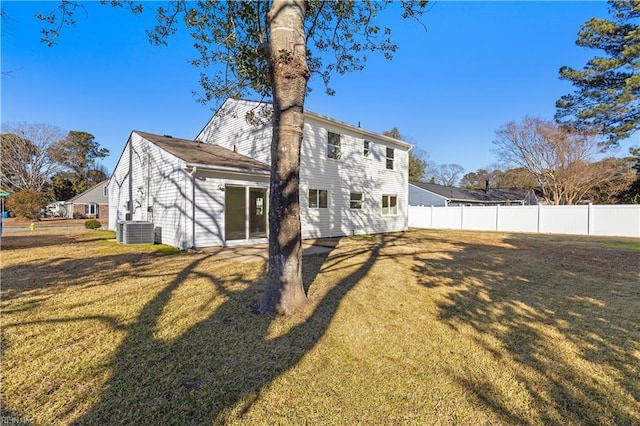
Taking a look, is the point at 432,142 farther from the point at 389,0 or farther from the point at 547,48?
the point at 389,0

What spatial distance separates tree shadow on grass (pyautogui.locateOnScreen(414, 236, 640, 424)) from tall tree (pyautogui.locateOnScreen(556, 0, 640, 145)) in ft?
47.5

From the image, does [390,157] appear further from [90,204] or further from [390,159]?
[90,204]

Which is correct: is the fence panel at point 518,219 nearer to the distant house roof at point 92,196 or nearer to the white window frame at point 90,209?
the distant house roof at point 92,196

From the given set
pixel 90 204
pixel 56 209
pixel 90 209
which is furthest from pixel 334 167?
pixel 56 209

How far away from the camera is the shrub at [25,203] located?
78.4ft

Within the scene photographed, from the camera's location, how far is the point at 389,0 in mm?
6309

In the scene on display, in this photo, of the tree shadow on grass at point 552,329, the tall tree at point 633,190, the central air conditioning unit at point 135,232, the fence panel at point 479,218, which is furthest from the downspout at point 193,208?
the tall tree at point 633,190

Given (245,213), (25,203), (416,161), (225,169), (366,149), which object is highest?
(416,161)

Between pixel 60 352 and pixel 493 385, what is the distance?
410cm

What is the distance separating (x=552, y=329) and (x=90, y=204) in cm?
4382

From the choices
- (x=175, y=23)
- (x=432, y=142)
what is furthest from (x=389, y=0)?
(x=432, y=142)

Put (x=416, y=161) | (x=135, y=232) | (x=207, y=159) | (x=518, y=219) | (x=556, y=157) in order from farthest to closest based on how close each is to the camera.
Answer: (x=416, y=161) < (x=556, y=157) < (x=518, y=219) < (x=135, y=232) < (x=207, y=159)

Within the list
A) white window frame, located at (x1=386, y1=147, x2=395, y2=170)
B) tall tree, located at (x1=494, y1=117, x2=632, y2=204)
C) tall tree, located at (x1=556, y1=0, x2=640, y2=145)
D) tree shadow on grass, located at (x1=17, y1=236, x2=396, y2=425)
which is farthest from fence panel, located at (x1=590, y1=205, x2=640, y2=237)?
tree shadow on grass, located at (x1=17, y1=236, x2=396, y2=425)

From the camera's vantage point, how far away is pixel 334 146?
A: 539 inches
